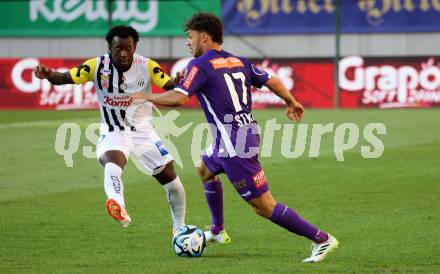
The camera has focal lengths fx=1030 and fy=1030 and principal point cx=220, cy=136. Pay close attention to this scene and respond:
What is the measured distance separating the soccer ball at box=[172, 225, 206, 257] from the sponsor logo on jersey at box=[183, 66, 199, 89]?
152 cm

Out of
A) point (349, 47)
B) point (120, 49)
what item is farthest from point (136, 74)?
point (349, 47)

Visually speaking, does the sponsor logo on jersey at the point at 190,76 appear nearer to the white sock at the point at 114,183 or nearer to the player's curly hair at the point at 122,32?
the white sock at the point at 114,183

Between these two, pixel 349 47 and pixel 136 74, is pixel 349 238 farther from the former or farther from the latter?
pixel 349 47

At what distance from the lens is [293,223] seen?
871cm

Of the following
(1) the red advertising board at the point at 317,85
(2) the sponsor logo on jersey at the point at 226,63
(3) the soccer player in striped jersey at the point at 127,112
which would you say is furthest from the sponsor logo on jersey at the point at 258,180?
(1) the red advertising board at the point at 317,85

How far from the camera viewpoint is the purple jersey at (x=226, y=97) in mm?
8648

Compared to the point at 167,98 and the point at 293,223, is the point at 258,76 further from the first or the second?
the point at 293,223

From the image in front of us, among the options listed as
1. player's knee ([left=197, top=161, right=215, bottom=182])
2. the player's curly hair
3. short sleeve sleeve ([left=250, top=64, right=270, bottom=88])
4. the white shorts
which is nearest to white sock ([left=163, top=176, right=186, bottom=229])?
the white shorts

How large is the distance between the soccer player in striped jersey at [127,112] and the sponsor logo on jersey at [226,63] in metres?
1.36

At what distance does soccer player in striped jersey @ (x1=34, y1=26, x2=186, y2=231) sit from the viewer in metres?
9.98

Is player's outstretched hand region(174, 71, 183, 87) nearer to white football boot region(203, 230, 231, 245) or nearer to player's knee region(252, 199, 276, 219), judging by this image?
white football boot region(203, 230, 231, 245)

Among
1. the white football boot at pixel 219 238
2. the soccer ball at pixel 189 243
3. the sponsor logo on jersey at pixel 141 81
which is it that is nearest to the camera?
the soccer ball at pixel 189 243

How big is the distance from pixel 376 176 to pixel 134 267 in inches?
291

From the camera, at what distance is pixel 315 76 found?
31.1 metres
